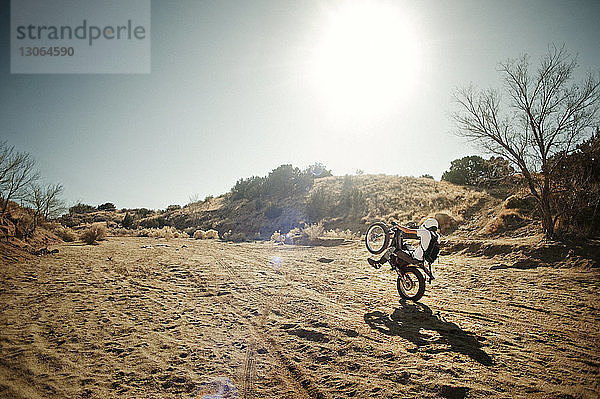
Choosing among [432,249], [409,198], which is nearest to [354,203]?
[409,198]

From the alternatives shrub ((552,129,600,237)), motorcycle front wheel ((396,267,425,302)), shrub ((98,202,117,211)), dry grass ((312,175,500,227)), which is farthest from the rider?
shrub ((98,202,117,211))

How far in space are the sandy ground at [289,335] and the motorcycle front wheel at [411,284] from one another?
232 mm

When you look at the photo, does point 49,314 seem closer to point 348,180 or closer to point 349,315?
point 349,315

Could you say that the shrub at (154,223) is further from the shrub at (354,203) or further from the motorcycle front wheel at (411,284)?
the motorcycle front wheel at (411,284)

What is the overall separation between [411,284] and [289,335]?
2.93 metres

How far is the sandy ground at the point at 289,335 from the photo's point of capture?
3180 millimetres

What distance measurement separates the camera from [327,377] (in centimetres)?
336

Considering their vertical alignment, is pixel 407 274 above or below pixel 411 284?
above

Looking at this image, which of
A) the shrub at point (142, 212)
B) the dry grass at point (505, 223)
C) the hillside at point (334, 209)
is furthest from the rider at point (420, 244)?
the shrub at point (142, 212)

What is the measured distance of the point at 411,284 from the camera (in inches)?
240

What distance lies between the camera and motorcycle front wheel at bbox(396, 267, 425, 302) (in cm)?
586

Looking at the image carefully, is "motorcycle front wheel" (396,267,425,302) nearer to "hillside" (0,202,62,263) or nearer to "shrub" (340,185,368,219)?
"hillside" (0,202,62,263)

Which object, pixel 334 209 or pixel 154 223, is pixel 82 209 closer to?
pixel 154 223

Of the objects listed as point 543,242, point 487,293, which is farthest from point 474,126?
point 487,293
